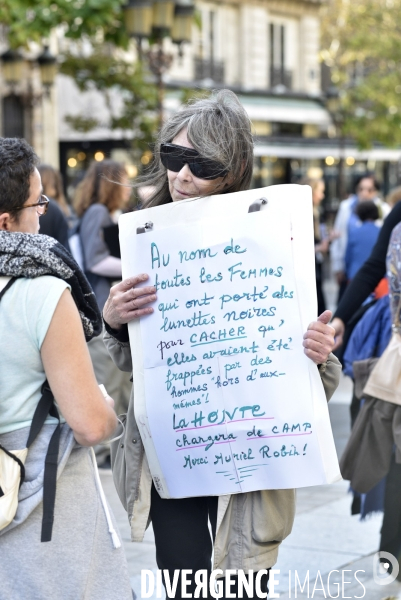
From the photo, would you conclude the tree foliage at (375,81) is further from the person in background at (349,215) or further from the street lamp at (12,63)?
the person in background at (349,215)

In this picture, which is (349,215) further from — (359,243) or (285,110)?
(285,110)

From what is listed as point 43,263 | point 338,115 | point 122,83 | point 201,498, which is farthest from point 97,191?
point 338,115

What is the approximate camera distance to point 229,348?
285 cm

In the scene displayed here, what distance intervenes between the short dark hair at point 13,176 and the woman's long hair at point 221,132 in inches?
20.9

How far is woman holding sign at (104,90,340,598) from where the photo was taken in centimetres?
288

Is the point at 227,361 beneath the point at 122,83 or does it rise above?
above

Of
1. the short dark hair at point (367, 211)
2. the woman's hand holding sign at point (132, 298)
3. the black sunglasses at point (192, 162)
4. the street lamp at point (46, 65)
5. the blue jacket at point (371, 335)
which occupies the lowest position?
the short dark hair at point (367, 211)

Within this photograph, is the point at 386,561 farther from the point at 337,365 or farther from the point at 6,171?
the point at 6,171

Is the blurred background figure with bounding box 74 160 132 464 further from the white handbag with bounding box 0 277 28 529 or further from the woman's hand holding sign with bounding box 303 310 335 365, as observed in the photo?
the white handbag with bounding box 0 277 28 529

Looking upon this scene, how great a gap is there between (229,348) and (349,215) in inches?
382

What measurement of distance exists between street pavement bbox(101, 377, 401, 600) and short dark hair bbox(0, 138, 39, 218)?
7.96 feet

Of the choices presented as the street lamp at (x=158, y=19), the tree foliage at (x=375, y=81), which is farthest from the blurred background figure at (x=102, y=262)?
the tree foliage at (x=375, y=81)

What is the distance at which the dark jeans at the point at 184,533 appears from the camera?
117 inches

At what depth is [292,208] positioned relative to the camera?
9.11 feet
